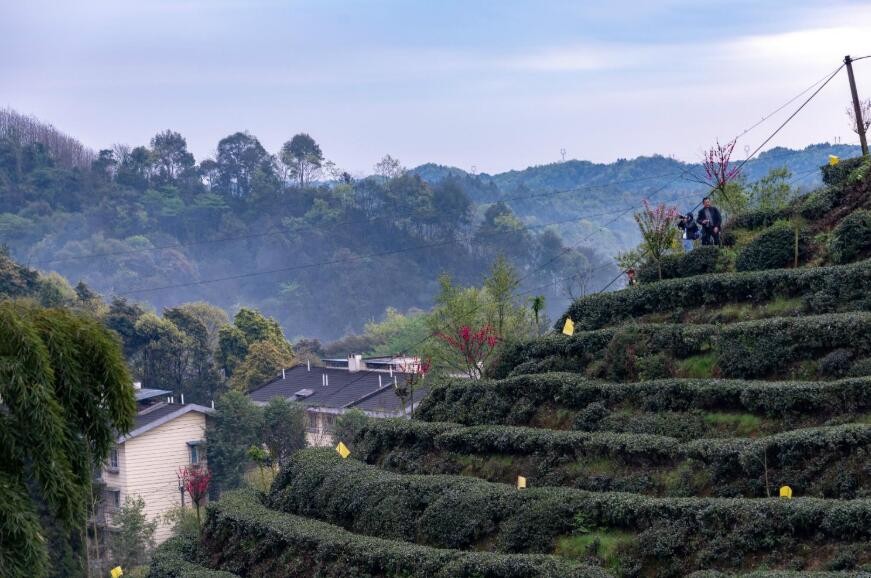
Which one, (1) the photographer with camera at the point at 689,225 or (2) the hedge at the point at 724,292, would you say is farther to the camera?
(1) the photographer with camera at the point at 689,225

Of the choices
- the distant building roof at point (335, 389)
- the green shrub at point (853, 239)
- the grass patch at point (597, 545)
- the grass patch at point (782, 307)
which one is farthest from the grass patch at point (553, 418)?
the distant building roof at point (335, 389)

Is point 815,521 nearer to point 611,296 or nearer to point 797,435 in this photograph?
point 797,435

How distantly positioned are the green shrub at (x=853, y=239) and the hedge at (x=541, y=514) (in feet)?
32.8

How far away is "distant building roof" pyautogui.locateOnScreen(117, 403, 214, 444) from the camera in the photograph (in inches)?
2119

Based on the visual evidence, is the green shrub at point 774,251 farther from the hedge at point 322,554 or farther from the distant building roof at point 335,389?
the distant building roof at point 335,389

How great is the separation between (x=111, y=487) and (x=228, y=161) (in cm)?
11349

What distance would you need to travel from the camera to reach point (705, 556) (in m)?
17.5

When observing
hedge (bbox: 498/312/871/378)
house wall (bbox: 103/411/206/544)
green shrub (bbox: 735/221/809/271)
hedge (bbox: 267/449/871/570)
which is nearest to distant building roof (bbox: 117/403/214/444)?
house wall (bbox: 103/411/206/544)

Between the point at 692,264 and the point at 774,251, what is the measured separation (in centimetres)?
242

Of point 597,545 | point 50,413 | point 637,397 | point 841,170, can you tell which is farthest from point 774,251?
point 50,413

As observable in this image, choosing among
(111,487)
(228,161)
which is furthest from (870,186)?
(228,161)

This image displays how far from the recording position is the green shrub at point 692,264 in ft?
A: 99.7

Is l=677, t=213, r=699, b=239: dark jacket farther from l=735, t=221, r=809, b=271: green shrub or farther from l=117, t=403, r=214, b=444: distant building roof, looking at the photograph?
l=117, t=403, r=214, b=444: distant building roof

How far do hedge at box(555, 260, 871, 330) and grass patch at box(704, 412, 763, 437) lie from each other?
402 centimetres
